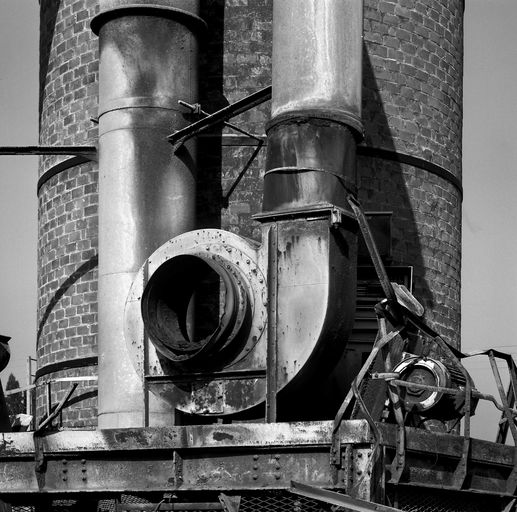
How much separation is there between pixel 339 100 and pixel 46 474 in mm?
4689

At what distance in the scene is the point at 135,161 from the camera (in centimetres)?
1602

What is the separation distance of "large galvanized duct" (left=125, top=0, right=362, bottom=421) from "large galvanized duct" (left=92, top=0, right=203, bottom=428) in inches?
101

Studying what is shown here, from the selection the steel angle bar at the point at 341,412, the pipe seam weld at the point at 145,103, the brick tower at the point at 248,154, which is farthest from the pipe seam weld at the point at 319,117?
the brick tower at the point at 248,154

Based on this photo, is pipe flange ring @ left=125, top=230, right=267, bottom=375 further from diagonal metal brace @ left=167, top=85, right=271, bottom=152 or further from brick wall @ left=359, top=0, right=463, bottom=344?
brick wall @ left=359, top=0, right=463, bottom=344

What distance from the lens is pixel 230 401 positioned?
12.3m

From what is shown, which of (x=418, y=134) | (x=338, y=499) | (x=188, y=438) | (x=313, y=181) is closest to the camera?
(x=338, y=499)

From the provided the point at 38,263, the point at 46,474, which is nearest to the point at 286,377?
the point at 46,474

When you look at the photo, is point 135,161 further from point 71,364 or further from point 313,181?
point 71,364

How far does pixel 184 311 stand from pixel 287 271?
5.38 feet

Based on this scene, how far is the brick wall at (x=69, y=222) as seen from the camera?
63.7 feet

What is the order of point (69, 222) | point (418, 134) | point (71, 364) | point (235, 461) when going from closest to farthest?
point (235, 461)
point (71, 364)
point (69, 222)
point (418, 134)

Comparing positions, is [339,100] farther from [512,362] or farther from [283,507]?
[283,507]

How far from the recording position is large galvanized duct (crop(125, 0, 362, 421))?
12062 millimetres

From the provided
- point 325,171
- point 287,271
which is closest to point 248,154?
point 325,171
